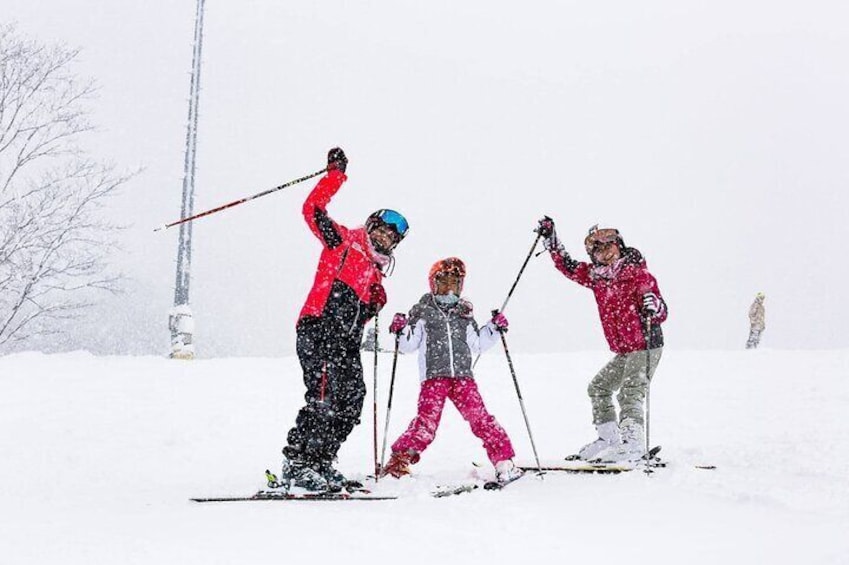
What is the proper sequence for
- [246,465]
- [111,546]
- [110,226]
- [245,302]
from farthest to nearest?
[245,302]
[110,226]
[246,465]
[111,546]

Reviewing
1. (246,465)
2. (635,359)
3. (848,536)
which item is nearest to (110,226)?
(246,465)

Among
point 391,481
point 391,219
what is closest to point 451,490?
point 391,481

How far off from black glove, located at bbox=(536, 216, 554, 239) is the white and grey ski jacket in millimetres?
882

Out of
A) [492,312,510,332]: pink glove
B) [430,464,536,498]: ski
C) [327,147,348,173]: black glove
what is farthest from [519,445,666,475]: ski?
[327,147,348,173]: black glove

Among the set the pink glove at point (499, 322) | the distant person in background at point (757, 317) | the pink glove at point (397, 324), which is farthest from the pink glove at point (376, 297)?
the distant person in background at point (757, 317)

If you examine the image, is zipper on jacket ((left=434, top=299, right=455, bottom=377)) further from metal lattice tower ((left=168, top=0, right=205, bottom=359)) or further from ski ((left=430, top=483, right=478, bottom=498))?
metal lattice tower ((left=168, top=0, right=205, bottom=359))

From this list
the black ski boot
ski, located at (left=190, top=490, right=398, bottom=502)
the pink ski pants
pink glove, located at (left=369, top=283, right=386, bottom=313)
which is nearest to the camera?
ski, located at (left=190, top=490, right=398, bottom=502)

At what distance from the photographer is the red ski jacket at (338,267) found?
5.11 metres

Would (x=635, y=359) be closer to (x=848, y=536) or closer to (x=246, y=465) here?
(x=848, y=536)

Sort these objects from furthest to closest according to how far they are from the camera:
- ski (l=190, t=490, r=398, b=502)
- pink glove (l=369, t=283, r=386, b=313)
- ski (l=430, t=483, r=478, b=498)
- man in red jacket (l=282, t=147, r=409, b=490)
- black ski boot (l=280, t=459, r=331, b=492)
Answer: pink glove (l=369, t=283, r=386, b=313)
man in red jacket (l=282, t=147, r=409, b=490)
black ski boot (l=280, t=459, r=331, b=492)
ski (l=430, t=483, r=478, b=498)
ski (l=190, t=490, r=398, b=502)

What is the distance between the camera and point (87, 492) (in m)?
5.10

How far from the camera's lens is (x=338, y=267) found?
205 inches

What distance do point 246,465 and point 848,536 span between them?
15.1 feet

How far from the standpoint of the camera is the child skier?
5.38m
